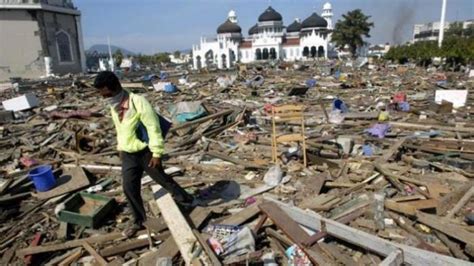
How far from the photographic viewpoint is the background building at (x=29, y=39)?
128 feet

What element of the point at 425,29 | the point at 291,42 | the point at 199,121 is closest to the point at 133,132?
the point at 199,121

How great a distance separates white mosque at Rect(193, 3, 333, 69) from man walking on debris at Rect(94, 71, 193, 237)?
66.6 meters

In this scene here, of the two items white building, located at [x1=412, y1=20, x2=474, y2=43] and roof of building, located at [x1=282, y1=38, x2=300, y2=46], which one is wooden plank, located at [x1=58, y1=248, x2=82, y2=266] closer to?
roof of building, located at [x1=282, y1=38, x2=300, y2=46]

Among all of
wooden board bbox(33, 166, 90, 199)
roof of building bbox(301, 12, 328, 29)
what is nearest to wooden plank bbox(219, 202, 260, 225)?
wooden board bbox(33, 166, 90, 199)

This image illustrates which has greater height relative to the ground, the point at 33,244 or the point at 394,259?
the point at 394,259

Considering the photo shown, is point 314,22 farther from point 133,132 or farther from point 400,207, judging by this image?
point 133,132

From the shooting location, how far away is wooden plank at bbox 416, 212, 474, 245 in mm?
3809

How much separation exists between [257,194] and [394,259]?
2.50 m

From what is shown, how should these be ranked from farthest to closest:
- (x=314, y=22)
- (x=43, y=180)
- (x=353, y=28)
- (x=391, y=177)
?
(x=314, y=22), (x=353, y=28), (x=43, y=180), (x=391, y=177)

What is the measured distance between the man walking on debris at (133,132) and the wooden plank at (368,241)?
5.63ft

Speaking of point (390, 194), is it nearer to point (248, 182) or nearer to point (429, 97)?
point (248, 182)

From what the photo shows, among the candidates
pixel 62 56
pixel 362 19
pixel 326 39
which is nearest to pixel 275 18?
pixel 326 39

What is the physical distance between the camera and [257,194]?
547 centimetres

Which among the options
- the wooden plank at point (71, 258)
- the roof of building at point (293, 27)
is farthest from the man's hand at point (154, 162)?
the roof of building at point (293, 27)
